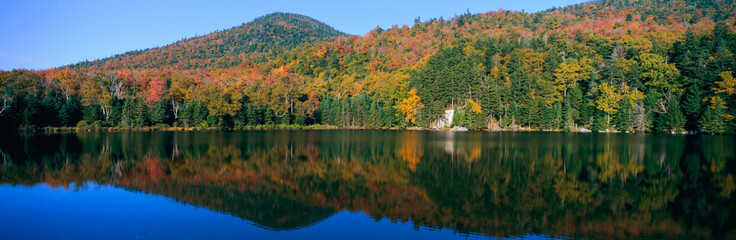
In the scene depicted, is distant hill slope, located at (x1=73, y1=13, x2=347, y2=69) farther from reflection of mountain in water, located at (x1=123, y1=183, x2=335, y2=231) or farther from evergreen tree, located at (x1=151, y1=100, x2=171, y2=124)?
reflection of mountain in water, located at (x1=123, y1=183, x2=335, y2=231)

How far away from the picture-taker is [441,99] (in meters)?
69.2

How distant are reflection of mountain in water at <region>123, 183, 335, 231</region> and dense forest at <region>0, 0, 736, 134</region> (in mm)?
49667

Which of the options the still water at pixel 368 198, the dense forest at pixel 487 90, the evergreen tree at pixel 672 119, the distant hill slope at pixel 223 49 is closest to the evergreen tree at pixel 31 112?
the dense forest at pixel 487 90

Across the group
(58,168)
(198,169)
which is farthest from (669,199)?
(58,168)

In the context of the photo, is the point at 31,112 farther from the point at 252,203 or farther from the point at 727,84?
the point at 727,84

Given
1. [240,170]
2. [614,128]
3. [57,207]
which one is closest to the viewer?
[57,207]

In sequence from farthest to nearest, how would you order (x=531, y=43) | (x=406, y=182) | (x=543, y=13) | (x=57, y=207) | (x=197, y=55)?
(x=197, y=55) < (x=543, y=13) < (x=531, y=43) < (x=406, y=182) < (x=57, y=207)

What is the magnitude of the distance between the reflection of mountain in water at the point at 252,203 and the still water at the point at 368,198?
54 mm

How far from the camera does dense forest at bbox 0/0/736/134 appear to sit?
175 feet

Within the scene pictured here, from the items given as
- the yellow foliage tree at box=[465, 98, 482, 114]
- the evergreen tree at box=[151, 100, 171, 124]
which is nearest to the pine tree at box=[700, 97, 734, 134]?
the yellow foliage tree at box=[465, 98, 482, 114]

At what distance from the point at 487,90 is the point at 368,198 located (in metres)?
55.9

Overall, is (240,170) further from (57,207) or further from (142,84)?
(142,84)

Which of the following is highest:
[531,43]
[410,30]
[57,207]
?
[410,30]

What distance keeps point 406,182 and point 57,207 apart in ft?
36.5
